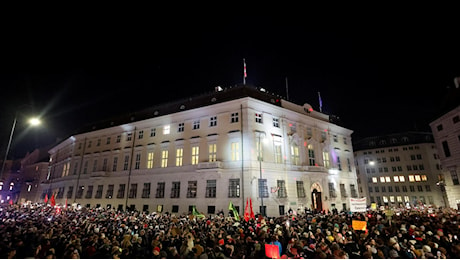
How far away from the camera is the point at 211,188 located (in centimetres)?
2892

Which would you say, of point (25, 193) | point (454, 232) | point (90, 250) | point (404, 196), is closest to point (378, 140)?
point (404, 196)

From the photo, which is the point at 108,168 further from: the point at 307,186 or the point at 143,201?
the point at 307,186

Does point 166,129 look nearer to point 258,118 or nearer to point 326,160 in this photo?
point 258,118

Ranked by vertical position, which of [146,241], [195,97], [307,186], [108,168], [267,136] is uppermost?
[195,97]

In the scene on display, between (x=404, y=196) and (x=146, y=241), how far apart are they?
8084 centimetres

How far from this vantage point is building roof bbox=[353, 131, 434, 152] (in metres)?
68.7

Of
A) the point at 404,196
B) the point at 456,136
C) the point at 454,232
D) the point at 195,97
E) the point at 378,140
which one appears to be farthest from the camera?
the point at 378,140

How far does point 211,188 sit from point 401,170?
2718 inches

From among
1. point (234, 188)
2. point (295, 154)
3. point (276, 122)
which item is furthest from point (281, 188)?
point (276, 122)

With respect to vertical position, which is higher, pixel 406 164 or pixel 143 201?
pixel 406 164

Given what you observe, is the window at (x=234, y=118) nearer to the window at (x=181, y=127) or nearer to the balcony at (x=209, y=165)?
the balcony at (x=209, y=165)

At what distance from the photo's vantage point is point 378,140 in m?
77.8

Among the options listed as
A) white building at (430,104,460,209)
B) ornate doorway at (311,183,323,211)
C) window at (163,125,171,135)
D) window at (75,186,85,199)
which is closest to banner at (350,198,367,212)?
→ ornate doorway at (311,183,323,211)

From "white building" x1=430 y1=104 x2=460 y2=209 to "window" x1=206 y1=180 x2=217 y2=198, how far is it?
3453 cm
